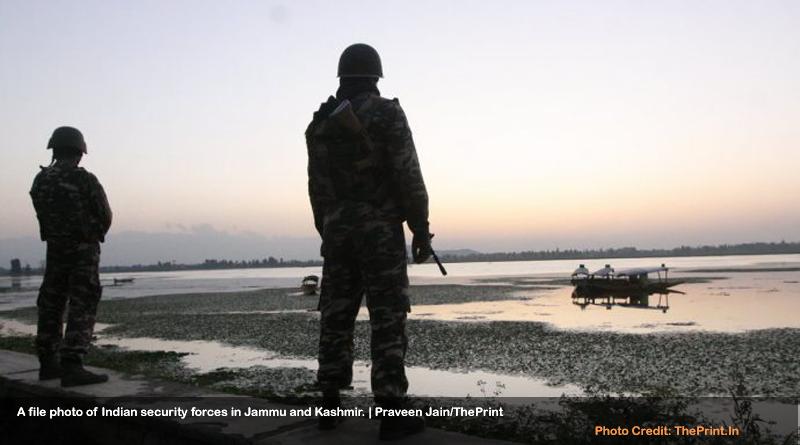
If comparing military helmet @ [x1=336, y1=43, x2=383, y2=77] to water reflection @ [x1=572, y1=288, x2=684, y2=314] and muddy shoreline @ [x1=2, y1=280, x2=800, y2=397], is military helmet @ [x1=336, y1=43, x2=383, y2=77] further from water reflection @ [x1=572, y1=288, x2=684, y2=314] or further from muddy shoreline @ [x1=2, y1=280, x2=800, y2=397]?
water reflection @ [x1=572, y1=288, x2=684, y2=314]

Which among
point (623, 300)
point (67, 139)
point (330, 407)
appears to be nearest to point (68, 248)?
point (67, 139)

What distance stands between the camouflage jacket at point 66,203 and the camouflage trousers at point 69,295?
→ 4.7 inches

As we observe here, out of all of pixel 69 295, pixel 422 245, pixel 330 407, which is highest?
pixel 422 245

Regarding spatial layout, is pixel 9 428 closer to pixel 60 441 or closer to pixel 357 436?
pixel 60 441

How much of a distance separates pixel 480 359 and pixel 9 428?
9.23 meters

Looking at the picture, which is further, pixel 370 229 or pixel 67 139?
pixel 67 139

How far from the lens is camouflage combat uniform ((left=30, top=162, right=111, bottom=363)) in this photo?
5918 mm

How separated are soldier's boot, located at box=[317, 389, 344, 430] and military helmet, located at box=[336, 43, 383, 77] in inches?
89.6

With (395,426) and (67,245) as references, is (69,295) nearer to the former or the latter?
(67,245)

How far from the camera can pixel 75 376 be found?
554cm

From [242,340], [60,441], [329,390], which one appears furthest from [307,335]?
[329,390]

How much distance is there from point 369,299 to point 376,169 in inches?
35.2

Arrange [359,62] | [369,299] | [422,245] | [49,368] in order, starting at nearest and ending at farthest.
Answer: [369,299] → [422,245] → [359,62] → [49,368]

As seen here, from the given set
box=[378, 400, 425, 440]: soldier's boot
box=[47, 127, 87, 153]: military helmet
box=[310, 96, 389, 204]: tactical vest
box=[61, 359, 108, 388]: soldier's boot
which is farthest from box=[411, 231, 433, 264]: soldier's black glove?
box=[47, 127, 87, 153]: military helmet
